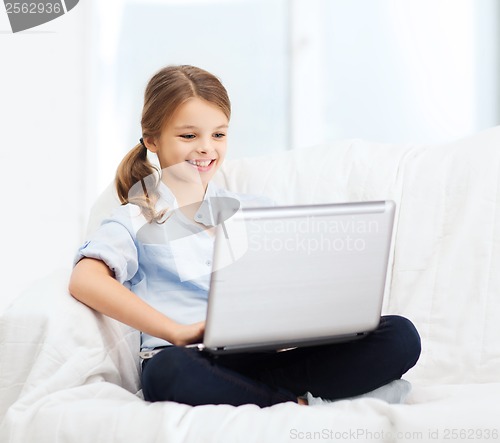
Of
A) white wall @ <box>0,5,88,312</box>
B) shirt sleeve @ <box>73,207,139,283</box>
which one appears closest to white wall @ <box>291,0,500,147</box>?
white wall @ <box>0,5,88,312</box>

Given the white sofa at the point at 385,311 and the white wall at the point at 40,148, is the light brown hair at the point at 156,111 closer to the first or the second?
the white sofa at the point at 385,311

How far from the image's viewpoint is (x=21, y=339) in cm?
115

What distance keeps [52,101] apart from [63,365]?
154 cm

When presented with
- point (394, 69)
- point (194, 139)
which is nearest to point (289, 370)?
point (194, 139)

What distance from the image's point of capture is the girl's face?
1378mm

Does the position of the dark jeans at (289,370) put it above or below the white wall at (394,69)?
below

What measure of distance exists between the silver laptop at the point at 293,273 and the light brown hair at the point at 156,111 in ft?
1.37

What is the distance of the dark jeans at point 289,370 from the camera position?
1062mm

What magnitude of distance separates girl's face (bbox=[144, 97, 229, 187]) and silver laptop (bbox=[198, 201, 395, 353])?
41cm

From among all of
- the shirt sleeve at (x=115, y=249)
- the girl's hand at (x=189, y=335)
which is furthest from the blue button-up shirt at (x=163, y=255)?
the girl's hand at (x=189, y=335)

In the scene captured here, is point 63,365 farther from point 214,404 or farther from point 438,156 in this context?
point 438,156

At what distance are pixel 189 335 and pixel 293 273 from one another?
197 mm

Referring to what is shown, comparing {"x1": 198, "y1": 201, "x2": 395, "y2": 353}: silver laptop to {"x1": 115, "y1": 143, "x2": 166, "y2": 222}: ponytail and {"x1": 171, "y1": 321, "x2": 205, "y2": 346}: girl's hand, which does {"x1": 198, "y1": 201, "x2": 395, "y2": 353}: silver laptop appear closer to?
{"x1": 171, "y1": 321, "x2": 205, "y2": 346}: girl's hand

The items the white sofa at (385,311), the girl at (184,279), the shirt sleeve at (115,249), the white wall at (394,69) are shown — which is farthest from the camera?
the white wall at (394,69)
